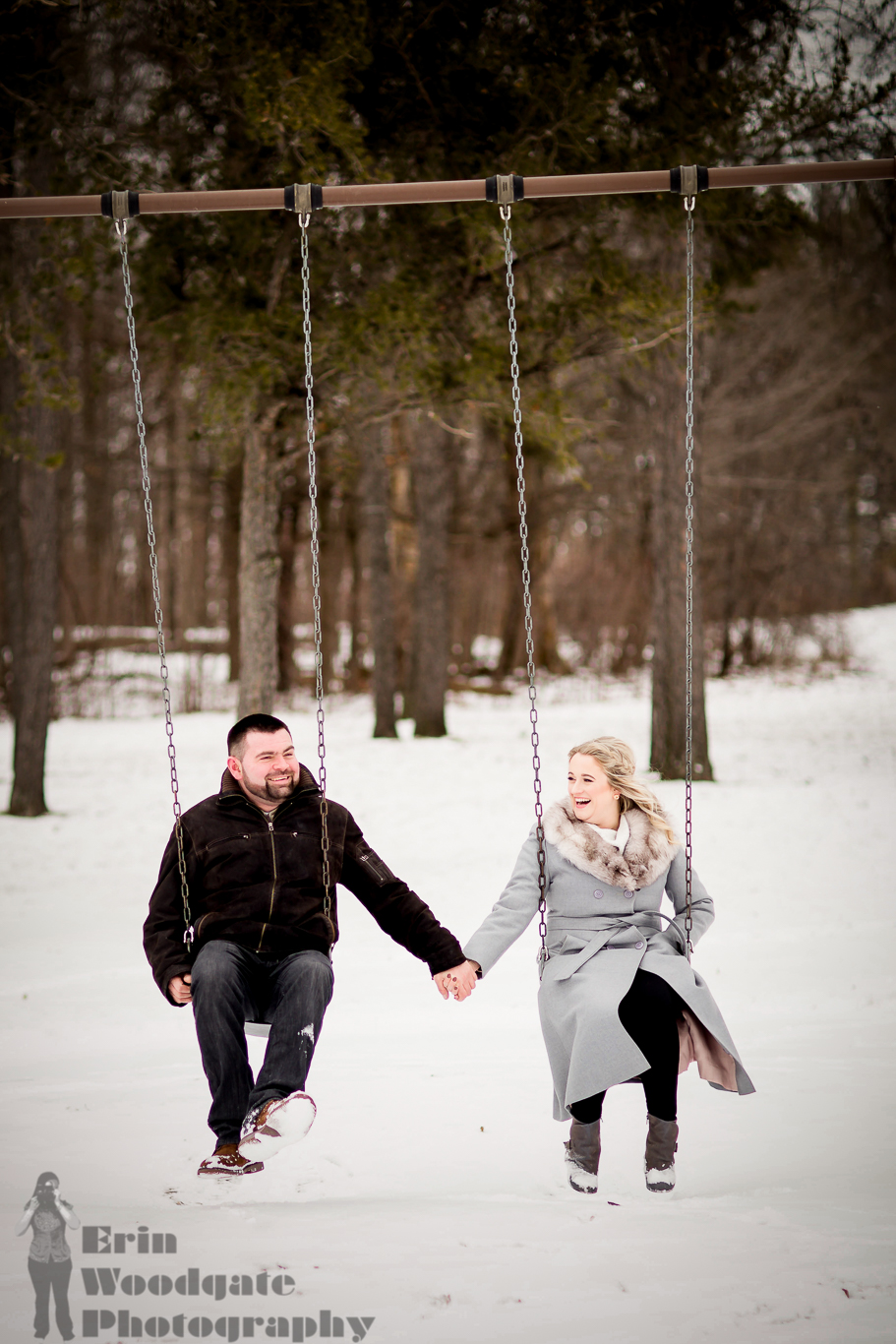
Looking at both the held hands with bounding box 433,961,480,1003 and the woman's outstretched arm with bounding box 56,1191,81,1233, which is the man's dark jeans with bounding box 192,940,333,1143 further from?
the woman's outstretched arm with bounding box 56,1191,81,1233

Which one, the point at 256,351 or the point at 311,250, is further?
the point at 311,250

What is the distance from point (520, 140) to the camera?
281 inches

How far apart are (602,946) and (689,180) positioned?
9.15ft

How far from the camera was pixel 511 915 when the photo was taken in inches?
139

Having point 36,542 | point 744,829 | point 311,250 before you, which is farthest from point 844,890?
point 36,542

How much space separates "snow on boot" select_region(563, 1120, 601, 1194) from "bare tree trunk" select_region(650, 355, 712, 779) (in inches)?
285

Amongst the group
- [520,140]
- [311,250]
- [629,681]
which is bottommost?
[629,681]

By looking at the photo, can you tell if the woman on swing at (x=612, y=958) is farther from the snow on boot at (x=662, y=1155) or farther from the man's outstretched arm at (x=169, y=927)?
the man's outstretched arm at (x=169, y=927)

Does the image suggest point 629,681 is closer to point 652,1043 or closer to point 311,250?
point 311,250

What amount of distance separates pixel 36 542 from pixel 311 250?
325 centimetres

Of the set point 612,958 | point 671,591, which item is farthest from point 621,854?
point 671,591

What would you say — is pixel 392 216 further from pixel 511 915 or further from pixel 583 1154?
pixel 583 1154

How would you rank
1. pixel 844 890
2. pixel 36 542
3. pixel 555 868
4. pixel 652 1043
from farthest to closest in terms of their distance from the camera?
pixel 36 542
pixel 844 890
pixel 555 868
pixel 652 1043

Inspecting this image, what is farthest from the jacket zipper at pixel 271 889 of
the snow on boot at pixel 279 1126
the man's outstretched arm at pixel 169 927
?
the snow on boot at pixel 279 1126
